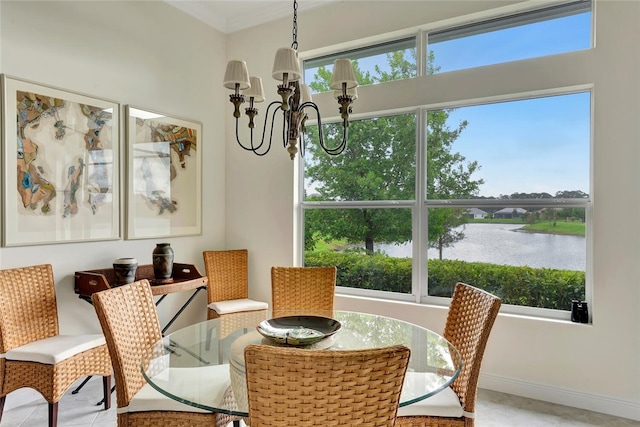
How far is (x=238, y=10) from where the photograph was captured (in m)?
3.85

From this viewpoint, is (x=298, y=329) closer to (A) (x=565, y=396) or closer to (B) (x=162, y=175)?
(A) (x=565, y=396)

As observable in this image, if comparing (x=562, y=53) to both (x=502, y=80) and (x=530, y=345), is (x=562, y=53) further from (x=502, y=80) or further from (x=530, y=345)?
(x=530, y=345)

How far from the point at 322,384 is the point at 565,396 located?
2533mm

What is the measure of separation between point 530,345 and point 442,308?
→ 2.11 ft

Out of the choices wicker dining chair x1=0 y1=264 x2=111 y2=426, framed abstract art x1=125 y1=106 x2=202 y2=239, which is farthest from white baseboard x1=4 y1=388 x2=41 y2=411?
framed abstract art x1=125 y1=106 x2=202 y2=239

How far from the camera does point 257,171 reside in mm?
4012

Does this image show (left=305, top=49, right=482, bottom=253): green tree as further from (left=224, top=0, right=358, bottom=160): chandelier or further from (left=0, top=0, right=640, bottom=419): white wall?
(left=224, top=0, right=358, bottom=160): chandelier

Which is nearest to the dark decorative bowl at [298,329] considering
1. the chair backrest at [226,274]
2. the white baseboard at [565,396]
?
the white baseboard at [565,396]

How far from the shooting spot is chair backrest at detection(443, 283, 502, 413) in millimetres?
1668

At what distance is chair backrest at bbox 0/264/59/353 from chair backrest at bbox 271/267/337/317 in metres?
1.47

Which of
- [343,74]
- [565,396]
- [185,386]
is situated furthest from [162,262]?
[565,396]

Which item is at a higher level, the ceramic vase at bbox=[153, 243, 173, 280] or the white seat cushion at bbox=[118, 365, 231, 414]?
the ceramic vase at bbox=[153, 243, 173, 280]

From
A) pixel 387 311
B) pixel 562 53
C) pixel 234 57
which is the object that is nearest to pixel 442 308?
pixel 387 311

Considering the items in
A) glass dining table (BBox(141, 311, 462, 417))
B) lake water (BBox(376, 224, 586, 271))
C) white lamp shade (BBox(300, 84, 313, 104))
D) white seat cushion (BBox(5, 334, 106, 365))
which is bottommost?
white seat cushion (BBox(5, 334, 106, 365))
